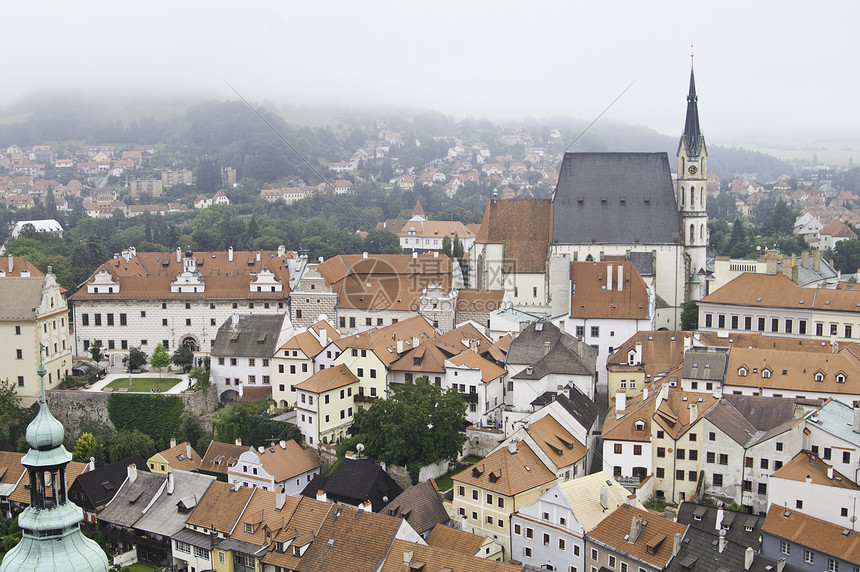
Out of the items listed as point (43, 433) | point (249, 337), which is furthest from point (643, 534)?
point (249, 337)

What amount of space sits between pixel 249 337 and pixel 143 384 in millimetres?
7756

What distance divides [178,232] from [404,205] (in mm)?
74786

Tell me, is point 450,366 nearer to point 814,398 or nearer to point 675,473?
point 675,473

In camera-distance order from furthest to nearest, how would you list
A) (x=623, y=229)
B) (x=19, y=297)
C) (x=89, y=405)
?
(x=623, y=229)
(x=19, y=297)
(x=89, y=405)

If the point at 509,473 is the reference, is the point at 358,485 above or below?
below

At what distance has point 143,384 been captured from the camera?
59.4 metres

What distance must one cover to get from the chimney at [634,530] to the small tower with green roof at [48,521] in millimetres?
25042

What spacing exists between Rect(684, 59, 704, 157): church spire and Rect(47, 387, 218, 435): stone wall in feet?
134

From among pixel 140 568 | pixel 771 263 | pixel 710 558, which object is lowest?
pixel 140 568

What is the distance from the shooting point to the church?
66.8 metres

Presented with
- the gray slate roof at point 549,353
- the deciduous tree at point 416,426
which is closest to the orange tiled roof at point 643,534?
the deciduous tree at point 416,426

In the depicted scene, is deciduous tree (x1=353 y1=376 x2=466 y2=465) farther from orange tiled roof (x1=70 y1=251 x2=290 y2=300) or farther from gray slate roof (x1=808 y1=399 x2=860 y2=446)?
orange tiled roof (x1=70 y1=251 x2=290 y2=300)

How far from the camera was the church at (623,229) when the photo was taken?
66812 mm

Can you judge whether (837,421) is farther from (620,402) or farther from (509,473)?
(509,473)
